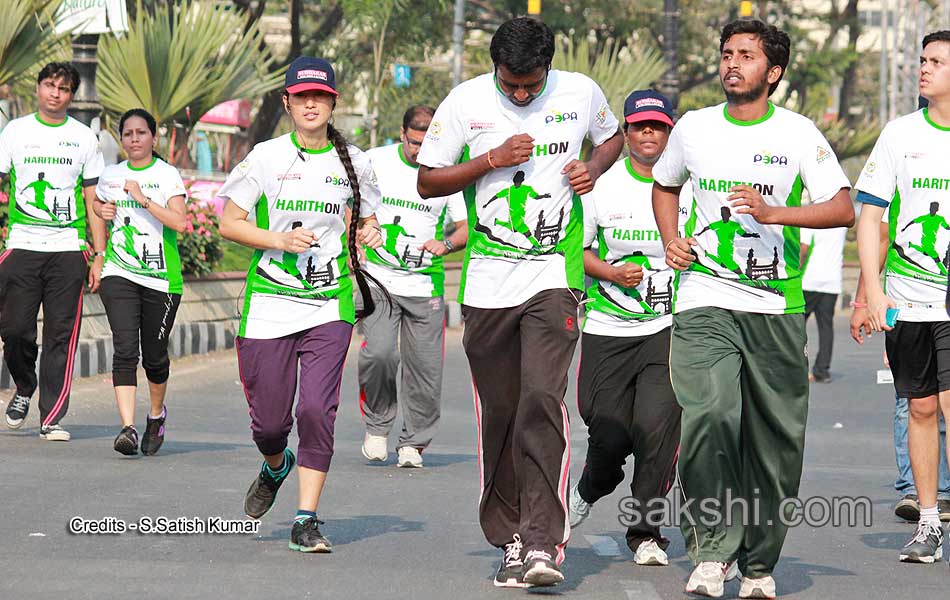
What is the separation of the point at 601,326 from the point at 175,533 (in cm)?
206

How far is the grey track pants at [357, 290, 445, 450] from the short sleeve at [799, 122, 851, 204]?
4672 mm

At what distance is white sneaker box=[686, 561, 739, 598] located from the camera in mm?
6672

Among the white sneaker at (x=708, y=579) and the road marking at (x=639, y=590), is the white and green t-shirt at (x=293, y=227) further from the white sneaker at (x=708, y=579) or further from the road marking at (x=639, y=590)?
the white sneaker at (x=708, y=579)

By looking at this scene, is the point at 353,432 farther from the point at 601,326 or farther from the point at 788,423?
the point at 788,423

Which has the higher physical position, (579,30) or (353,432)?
(579,30)

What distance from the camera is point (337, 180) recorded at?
7.77 meters

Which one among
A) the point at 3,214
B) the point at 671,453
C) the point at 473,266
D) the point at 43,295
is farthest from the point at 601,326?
the point at 3,214

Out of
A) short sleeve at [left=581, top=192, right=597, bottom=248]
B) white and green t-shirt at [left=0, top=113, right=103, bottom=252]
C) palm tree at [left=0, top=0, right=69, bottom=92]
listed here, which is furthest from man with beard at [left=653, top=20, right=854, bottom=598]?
palm tree at [left=0, top=0, right=69, bottom=92]

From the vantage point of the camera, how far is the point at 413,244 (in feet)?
36.4

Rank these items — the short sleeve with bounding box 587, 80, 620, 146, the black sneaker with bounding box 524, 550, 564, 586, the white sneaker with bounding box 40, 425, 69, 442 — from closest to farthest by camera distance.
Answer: the black sneaker with bounding box 524, 550, 564, 586 → the short sleeve with bounding box 587, 80, 620, 146 → the white sneaker with bounding box 40, 425, 69, 442

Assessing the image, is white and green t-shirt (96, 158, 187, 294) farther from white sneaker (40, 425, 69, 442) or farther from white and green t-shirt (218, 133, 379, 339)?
white and green t-shirt (218, 133, 379, 339)

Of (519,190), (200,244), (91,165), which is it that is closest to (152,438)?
(91,165)

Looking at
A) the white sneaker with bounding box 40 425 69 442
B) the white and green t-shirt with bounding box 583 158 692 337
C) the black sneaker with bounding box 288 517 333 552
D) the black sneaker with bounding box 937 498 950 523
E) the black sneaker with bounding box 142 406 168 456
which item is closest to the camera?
the black sneaker with bounding box 288 517 333 552

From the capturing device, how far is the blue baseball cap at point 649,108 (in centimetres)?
830
